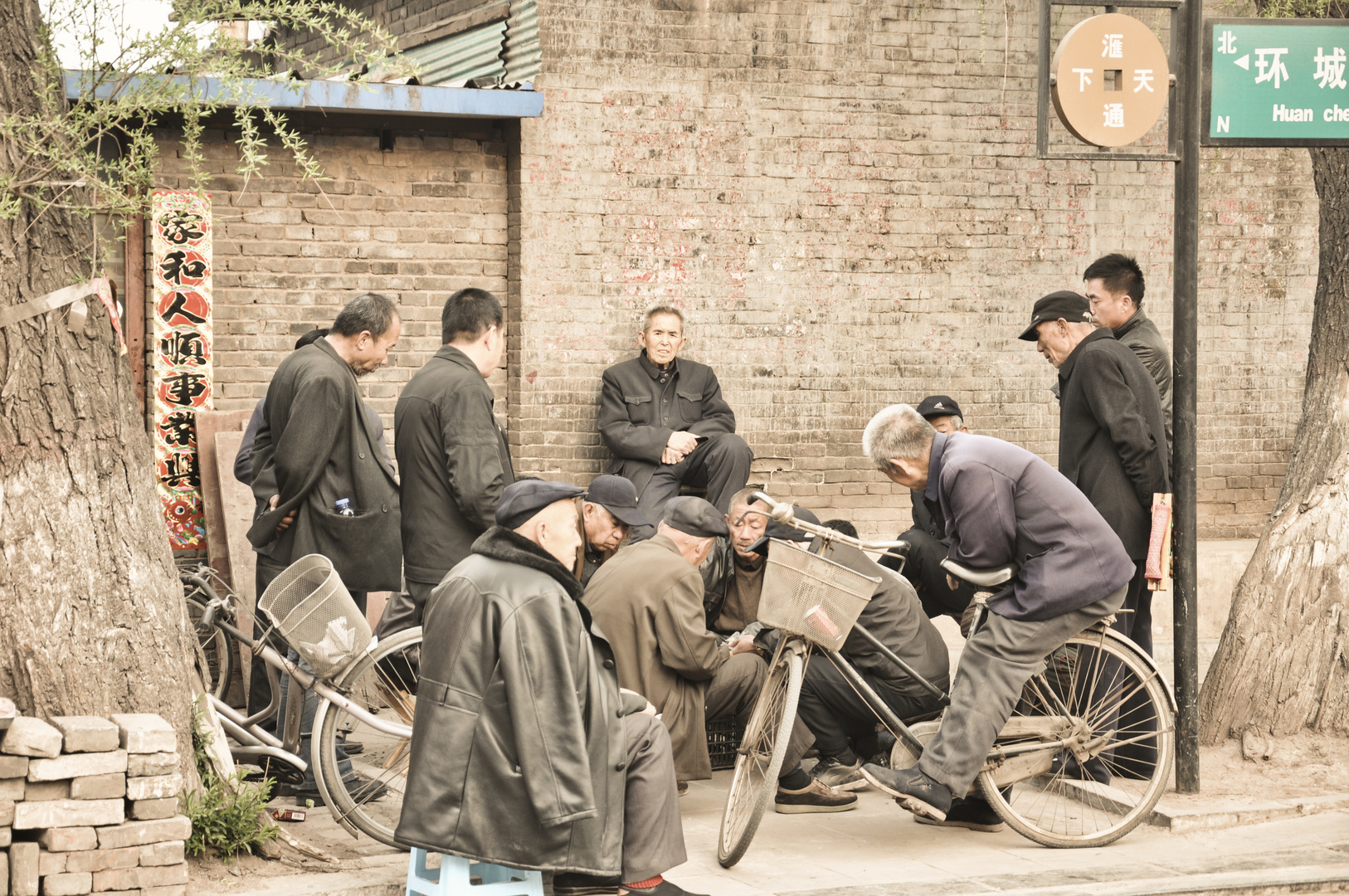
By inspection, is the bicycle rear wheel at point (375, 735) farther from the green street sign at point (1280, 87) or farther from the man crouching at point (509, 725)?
the green street sign at point (1280, 87)

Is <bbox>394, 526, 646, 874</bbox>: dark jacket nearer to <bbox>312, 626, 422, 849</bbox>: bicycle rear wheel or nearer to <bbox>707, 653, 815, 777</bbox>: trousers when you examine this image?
<bbox>312, 626, 422, 849</bbox>: bicycle rear wheel

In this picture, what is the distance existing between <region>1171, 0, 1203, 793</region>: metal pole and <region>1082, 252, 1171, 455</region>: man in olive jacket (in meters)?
0.69

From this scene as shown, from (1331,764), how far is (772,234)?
4.48 metres

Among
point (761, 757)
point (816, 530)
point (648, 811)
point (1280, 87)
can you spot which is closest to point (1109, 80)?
point (1280, 87)

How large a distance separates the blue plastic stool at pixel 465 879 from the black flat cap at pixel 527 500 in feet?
3.39

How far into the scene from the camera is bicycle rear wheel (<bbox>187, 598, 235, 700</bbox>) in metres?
7.47

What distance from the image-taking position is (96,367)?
4988 mm

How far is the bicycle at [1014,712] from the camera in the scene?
5312mm

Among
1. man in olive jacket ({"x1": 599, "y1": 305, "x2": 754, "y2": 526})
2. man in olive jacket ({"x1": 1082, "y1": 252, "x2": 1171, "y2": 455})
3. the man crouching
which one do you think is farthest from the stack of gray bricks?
man in olive jacket ({"x1": 1082, "y1": 252, "x2": 1171, "y2": 455})

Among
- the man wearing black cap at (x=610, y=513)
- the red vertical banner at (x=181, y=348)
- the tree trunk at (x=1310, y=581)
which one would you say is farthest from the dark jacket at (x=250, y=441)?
the tree trunk at (x=1310, y=581)

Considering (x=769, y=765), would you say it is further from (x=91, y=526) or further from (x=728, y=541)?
(x=91, y=526)

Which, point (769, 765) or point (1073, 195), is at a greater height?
point (1073, 195)

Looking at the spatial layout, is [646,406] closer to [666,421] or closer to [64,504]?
[666,421]

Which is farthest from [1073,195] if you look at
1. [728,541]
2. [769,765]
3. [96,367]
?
[96,367]
